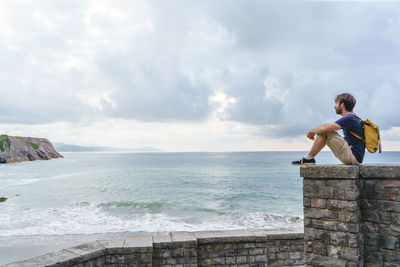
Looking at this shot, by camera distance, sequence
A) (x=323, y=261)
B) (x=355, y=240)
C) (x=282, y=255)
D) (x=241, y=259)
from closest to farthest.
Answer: (x=355, y=240), (x=323, y=261), (x=241, y=259), (x=282, y=255)

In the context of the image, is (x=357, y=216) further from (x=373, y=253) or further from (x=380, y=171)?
(x=380, y=171)

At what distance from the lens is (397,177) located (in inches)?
146

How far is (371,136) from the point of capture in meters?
4.00

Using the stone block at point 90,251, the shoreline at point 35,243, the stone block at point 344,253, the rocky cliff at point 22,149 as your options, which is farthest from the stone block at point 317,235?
the rocky cliff at point 22,149

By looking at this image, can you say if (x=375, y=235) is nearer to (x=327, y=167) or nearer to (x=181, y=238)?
(x=327, y=167)

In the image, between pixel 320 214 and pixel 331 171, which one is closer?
pixel 331 171

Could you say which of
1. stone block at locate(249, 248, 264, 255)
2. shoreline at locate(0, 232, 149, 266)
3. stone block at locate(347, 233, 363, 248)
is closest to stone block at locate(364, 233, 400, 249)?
Result: stone block at locate(347, 233, 363, 248)

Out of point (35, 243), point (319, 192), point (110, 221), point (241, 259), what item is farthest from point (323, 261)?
point (110, 221)

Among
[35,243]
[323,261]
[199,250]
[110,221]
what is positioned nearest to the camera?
[323,261]

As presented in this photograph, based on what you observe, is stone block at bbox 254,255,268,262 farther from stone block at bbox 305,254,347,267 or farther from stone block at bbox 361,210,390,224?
stone block at bbox 361,210,390,224

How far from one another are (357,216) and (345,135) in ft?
3.83

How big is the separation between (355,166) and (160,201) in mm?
20640

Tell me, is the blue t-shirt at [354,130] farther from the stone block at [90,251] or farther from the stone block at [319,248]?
the stone block at [90,251]

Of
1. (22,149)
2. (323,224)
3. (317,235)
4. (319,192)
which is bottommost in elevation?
(317,235)
